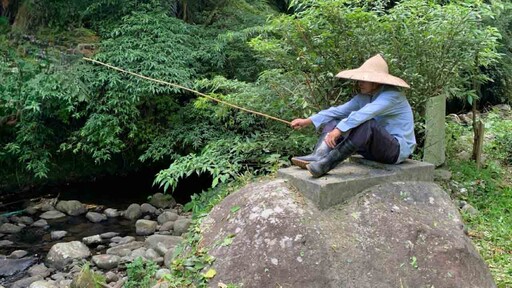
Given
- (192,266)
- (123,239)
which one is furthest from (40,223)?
(192,266)

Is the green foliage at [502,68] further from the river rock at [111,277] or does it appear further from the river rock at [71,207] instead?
the river rock at [71,207]

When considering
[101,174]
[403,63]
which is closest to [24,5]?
[101,174]

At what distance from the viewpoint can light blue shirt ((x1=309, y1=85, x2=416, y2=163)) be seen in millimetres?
3531

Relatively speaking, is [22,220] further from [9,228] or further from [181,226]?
[181,226]

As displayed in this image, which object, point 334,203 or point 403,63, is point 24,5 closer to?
point 403,63

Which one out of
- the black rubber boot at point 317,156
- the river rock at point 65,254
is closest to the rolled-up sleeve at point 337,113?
the black rubber boot at point 317,156

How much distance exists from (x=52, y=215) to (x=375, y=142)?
5937 millimetres

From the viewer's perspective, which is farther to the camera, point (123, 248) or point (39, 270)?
point (123, 248)

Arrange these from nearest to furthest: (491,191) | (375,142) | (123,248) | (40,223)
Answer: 1. (375,142)
2. (491,191)
3. (123,248)
4. (40,223)

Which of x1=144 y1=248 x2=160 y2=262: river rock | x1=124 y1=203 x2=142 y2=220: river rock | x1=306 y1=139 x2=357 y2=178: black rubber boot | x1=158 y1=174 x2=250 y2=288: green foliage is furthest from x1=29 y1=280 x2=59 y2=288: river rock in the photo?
x1=306 y1=139 x2=357 y2=178: black rubber boot

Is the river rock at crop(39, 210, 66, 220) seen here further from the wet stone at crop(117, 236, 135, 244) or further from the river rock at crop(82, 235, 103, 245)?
the wet stone at crop(117, 236, 135, 244)

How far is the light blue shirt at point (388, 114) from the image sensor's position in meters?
3.53

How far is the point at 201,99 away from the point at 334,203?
10.1 ft

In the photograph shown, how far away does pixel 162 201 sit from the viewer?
27.2ft
